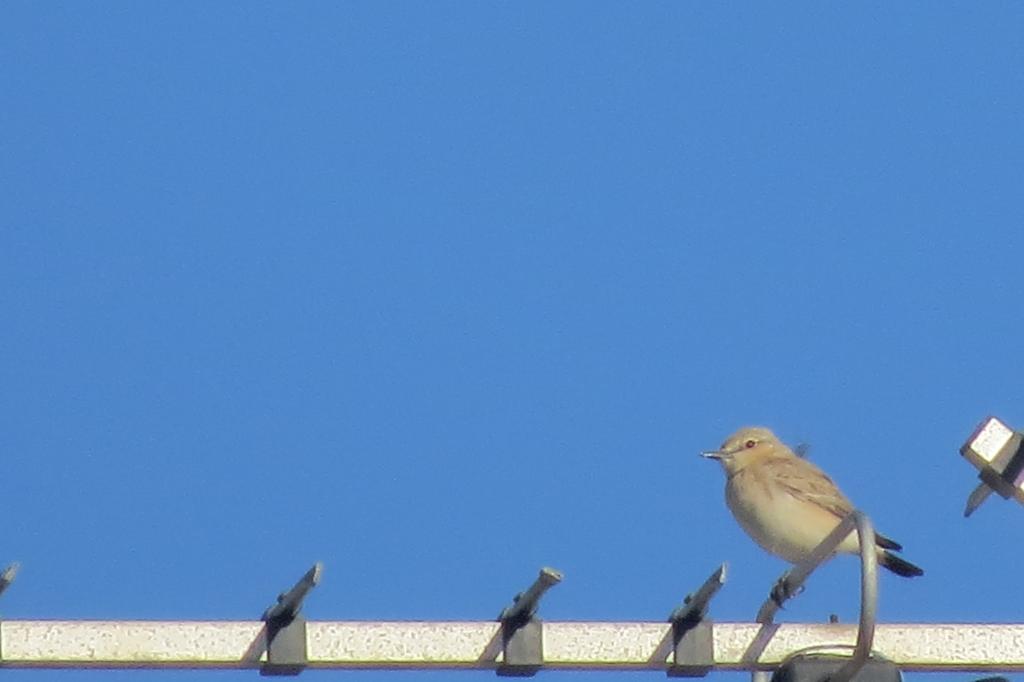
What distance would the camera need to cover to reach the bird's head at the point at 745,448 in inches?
550

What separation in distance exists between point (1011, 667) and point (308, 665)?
6.95 feet

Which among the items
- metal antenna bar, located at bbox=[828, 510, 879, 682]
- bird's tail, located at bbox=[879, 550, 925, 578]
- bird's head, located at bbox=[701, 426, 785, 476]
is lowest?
metal antenna bar, located at bbox=[828, 510, 879, 682]

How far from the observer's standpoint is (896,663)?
21.5 ft

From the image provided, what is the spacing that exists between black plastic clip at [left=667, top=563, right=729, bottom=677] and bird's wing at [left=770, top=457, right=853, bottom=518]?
6.55 metres

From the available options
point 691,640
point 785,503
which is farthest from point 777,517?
point 691,640

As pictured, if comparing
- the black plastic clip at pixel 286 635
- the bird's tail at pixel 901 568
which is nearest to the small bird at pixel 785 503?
the bird's tail at pixel 901 568

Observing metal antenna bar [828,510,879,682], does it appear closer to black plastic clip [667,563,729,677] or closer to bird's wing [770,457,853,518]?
black plastic clip [667,563,729,677]

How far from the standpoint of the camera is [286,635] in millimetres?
6266

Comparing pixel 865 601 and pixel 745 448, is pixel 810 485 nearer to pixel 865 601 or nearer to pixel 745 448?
pixel 745 448

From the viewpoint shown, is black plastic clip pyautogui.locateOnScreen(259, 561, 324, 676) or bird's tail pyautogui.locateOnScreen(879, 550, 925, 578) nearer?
black plastic clip pyautogui.locateOnScreen(259, 561, 324, 676)

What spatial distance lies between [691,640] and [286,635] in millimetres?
1211

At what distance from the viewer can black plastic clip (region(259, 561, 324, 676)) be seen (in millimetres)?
6258

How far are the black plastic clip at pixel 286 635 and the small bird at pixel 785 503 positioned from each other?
6273 millimetres

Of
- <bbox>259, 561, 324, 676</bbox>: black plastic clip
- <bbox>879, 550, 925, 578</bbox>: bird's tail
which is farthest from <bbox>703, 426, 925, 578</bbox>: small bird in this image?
<bbox>259, 561, 324, 676</bbox>: black plastic clip
